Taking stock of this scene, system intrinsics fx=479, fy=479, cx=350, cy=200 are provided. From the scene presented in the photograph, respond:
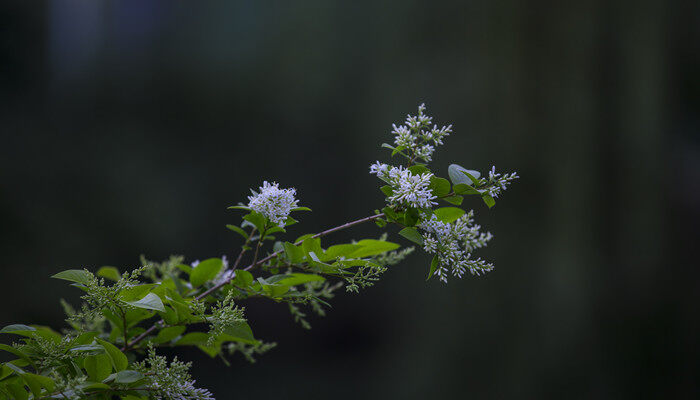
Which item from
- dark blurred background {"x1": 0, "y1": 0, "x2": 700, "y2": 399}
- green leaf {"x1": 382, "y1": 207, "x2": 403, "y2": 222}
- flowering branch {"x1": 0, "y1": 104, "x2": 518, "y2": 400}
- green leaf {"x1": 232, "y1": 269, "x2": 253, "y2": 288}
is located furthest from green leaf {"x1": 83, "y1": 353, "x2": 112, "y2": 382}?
dark blurred background {"x1": 0, "y1": 0, "x2": 700, "y2": 399}

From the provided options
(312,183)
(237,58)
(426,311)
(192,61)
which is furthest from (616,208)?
(192,61)

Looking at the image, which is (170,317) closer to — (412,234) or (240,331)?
(240,331)

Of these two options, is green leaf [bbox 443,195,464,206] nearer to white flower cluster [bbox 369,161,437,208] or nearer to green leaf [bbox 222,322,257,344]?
white flower cluster [bbox 369,161,437,208]

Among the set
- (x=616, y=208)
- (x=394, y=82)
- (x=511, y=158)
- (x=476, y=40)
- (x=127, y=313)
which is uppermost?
(x=476, y=40)

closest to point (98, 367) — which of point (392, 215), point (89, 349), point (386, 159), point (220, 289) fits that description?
point (89, 349)

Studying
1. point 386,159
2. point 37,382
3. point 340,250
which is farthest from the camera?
point 386,159

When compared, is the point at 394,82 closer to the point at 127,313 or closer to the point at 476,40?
the point at 476,40
